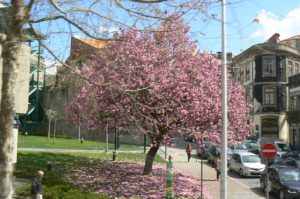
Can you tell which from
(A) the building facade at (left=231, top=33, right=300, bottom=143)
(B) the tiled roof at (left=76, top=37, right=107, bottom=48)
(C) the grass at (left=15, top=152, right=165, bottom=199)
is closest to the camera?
(B) the tiled roof at (left=76, top=37, right=107, bottom=48)

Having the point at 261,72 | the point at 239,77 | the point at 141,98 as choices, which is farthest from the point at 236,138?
the point at 239,77

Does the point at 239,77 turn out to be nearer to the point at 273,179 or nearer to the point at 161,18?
the point at 273,179

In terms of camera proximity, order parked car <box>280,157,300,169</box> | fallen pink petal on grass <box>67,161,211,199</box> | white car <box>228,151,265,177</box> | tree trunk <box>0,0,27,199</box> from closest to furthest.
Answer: tree trunk <box>0,0,27,199</box> → fallen pink petal on grass <box>67,161,211,199</box> → parked car <box>280,157,300,169</box> → white car <box>228,151,265,177</box>

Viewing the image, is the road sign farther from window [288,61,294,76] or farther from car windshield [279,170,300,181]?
window [288,61,294,76]

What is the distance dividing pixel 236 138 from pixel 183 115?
20.5 ft

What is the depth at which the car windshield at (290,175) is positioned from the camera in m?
25.2

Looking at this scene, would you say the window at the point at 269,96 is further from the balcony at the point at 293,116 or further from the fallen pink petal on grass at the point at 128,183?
the fallen pink petal on grass at the point at 128,183

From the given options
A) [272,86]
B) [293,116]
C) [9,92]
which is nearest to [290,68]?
[272,86]

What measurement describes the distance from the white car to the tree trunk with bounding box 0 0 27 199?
2843 centimetres

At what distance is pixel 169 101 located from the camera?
25.6 metres

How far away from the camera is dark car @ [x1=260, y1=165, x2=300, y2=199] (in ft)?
76.9

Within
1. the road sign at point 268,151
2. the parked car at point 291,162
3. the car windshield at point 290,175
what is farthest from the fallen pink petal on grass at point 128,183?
the parked car at point 291,162

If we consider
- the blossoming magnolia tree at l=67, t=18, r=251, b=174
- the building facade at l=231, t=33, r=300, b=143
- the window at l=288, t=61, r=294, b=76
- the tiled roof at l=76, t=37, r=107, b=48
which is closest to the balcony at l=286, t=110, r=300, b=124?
the building facade at l=231, t=33, r=300, b=143

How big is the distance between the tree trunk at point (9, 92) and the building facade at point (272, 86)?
63219mm
